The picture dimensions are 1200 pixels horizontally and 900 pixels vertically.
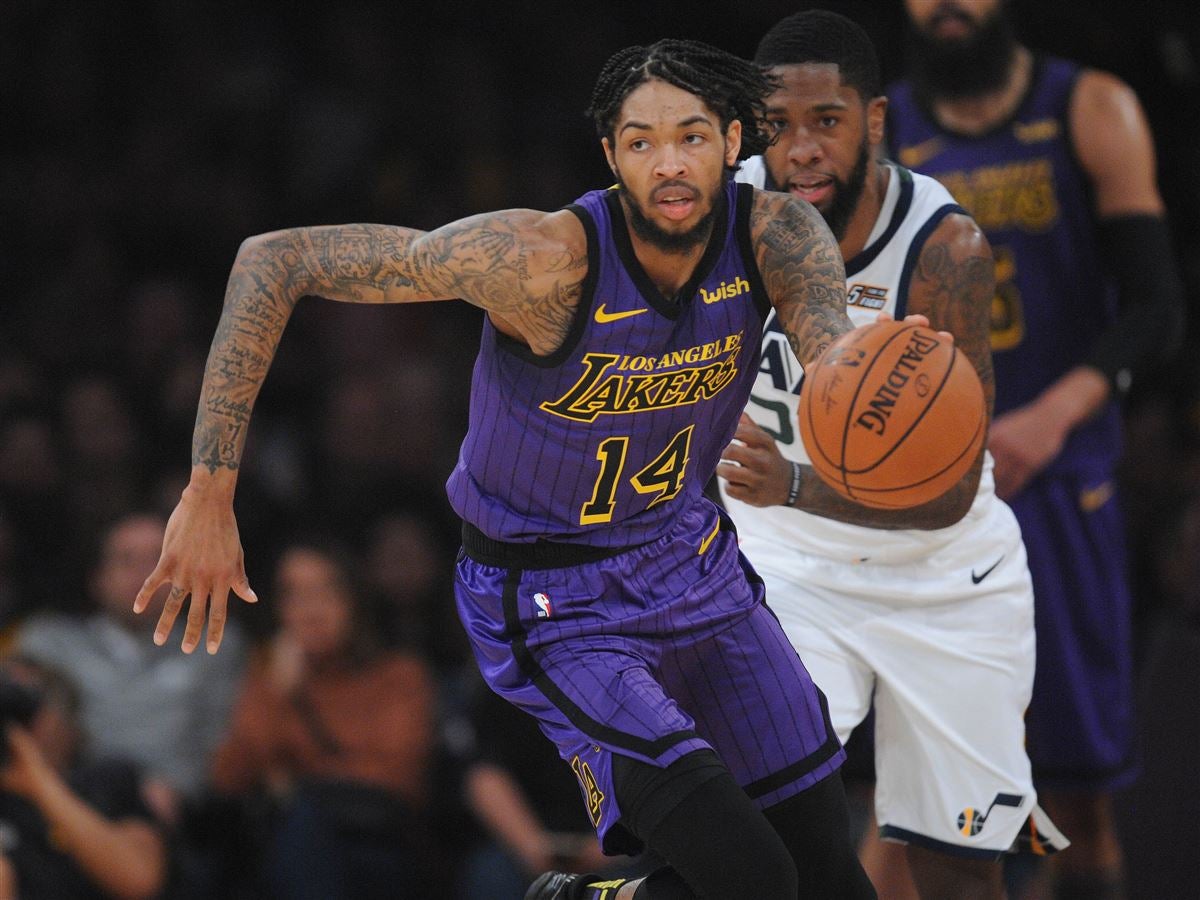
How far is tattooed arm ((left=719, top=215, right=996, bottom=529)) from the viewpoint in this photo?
3.96m

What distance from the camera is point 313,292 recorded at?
3.54 metres

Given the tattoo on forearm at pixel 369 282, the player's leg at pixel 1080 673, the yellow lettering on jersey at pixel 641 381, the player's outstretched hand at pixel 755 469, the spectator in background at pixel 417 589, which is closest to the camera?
the tattoo on forearm at pixel 369 282

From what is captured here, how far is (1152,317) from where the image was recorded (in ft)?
16.6

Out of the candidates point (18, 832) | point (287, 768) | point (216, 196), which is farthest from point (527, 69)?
point (18, 832)

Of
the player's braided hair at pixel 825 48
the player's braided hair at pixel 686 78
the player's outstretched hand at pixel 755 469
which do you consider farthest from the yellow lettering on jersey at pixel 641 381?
the player's braided hair at pixel 825 48

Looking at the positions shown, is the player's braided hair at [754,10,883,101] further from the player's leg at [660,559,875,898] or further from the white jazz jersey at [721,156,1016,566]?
the player's leg at [660,559,875,898]

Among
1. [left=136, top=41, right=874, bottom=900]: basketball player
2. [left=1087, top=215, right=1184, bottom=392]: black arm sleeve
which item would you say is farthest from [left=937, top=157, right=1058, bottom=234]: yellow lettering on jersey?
[left=136, top=41, right=874, bottom=900]: basketball player

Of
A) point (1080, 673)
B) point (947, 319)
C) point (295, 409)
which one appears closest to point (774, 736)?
point (947, 319)

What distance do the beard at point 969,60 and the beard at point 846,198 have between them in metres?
1.16

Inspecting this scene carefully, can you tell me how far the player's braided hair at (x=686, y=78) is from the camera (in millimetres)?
3547

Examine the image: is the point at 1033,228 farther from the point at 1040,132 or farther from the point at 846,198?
the point at 846,198

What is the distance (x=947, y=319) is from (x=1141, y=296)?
1.31m

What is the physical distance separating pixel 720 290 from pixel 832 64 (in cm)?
78

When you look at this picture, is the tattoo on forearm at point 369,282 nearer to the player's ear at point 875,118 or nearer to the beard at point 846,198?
the beard at point 846,198
